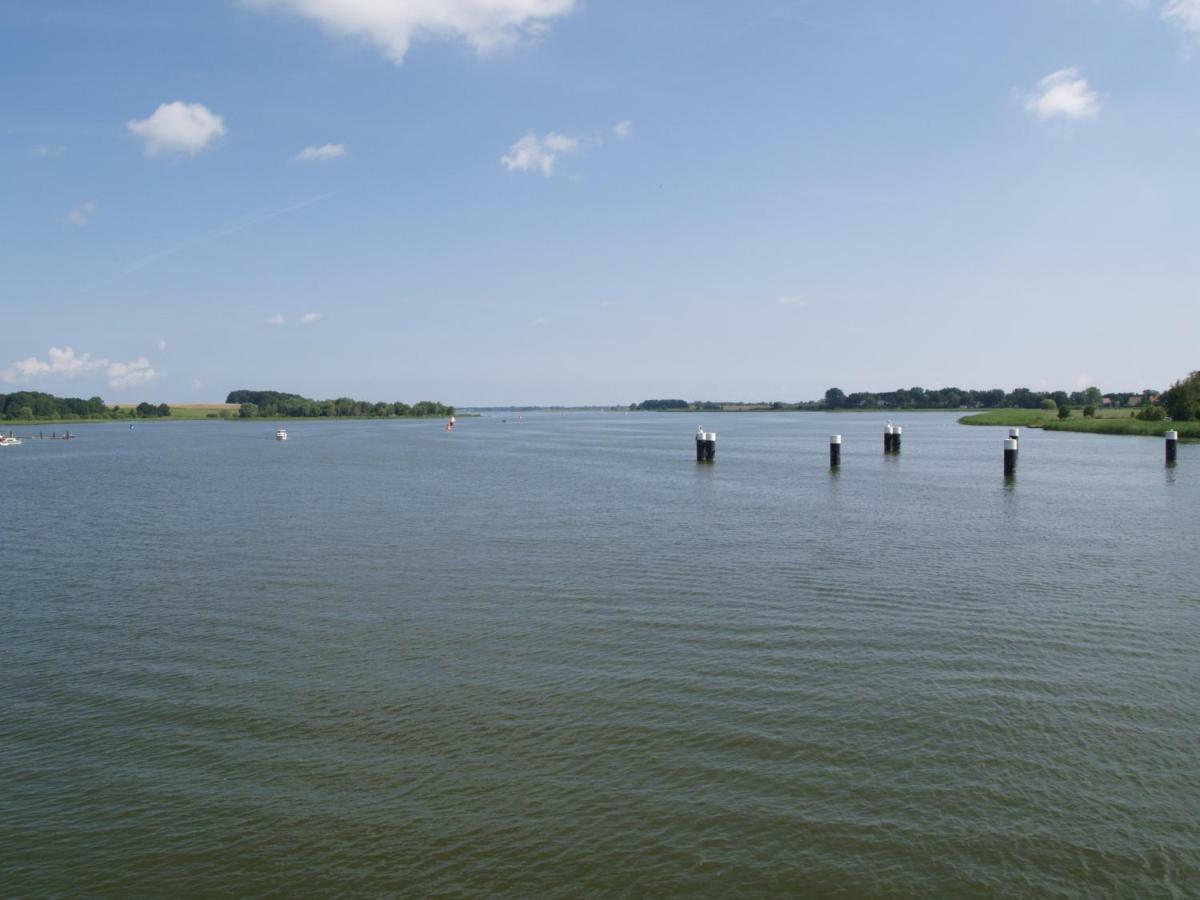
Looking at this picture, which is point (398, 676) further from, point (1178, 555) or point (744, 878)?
point (1178, 555)

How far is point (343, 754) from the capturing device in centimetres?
894

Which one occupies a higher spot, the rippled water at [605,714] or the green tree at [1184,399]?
the green tree at [1184,399]

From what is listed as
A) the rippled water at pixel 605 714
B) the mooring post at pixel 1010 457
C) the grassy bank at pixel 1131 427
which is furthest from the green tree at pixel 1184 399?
the rippled water at pixel 605 714

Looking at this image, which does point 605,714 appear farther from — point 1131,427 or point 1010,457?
point 1131,427

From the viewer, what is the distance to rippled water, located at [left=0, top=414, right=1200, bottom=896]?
696 cm

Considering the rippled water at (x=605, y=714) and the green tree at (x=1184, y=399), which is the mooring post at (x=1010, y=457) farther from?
the green tree at (x=1184, y=399)

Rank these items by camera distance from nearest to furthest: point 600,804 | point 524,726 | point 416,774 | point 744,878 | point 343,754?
point 744,878
point 600,804
point 416,774
point 343,754
point 524,726

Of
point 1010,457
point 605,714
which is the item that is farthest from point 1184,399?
point 605,714

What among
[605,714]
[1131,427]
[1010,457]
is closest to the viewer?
[605,714]

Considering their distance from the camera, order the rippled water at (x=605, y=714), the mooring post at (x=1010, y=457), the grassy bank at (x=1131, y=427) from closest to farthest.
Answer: the rippled water at (x=605, y=714) → the mooring post at (x=1010, y=457) → the grassy bank at (x=1131, y=427)

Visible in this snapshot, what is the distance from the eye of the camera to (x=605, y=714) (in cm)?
989

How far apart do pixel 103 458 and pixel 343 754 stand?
66.2 m

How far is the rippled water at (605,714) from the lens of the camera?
6.96 metres

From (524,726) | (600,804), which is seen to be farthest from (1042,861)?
(524,726)
